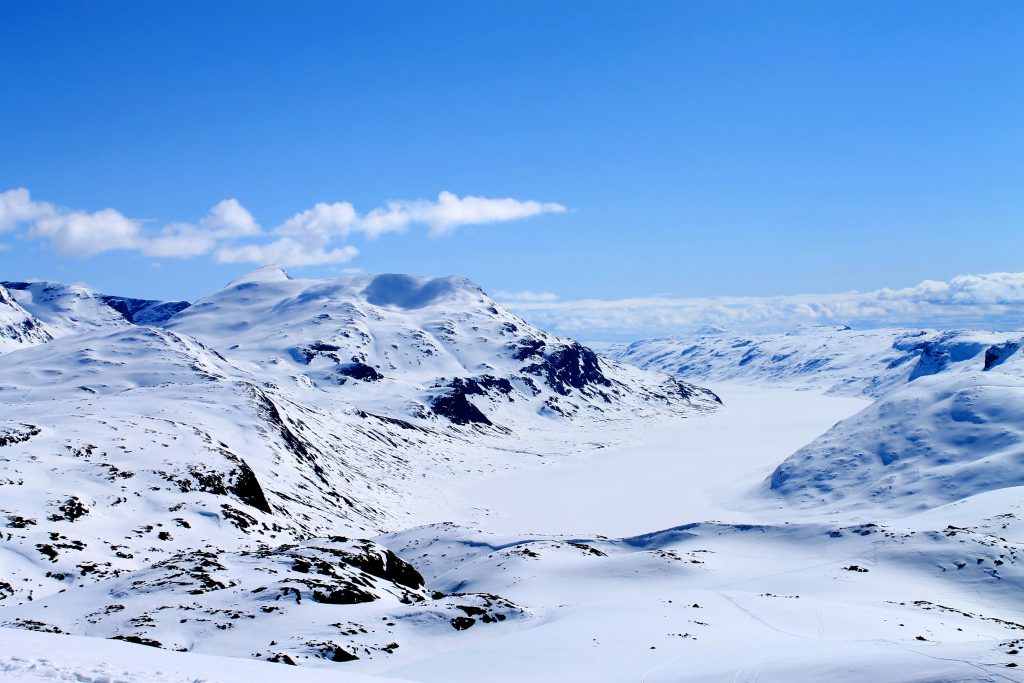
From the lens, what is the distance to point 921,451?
122 m

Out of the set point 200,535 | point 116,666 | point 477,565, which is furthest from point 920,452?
point 116,666

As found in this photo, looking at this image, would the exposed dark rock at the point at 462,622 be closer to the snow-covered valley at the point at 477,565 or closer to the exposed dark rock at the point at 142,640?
the snow-covered valley at the point at 477,565

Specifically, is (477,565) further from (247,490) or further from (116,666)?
(116,666)

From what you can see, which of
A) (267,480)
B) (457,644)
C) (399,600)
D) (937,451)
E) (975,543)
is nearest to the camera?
(457,644)

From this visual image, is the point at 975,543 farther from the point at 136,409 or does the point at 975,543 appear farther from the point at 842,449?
the point at 136,409

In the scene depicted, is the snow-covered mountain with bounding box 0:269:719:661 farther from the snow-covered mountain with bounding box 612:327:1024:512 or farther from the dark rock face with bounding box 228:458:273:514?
the snow-covered mountain with bounding box 612:327:1024:512

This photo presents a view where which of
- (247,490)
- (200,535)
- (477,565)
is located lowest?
(477,565)

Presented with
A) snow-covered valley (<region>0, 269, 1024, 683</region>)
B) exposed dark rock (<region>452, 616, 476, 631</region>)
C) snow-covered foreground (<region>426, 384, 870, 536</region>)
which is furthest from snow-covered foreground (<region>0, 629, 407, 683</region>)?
snow-covered foreground (<region>426, 384, 870, 536</region>)

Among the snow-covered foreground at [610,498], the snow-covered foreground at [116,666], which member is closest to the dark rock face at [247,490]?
the snow-covered foreground at [610,498]

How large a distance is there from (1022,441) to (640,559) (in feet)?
303

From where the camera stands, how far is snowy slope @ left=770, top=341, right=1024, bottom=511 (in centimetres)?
10562

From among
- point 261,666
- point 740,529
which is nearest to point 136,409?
point 740,529

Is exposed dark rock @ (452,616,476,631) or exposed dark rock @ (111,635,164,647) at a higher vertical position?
exposed dark rock @ (111,635,164,647)

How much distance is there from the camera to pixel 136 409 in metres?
110
